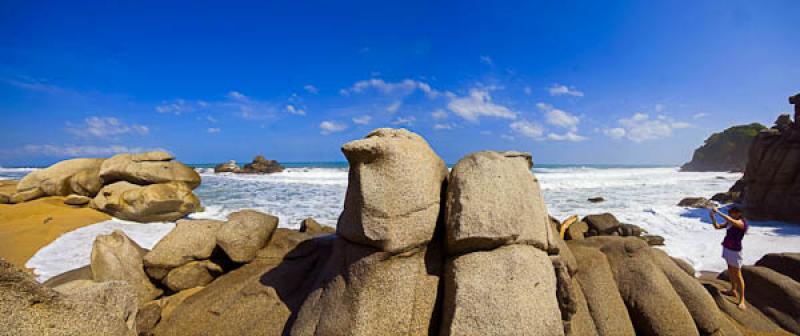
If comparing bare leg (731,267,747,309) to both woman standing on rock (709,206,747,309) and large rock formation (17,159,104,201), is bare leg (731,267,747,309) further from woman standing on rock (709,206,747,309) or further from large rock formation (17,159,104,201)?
large rock formation (17,159,104,201)

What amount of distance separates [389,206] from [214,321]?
306cm

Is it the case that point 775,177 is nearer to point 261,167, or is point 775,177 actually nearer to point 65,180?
point 65,180

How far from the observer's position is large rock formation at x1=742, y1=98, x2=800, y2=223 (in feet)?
45.3

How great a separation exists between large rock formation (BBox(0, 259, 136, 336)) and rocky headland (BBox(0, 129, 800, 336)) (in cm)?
2

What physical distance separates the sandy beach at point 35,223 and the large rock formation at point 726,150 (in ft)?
259

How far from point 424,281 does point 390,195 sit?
1126 mm

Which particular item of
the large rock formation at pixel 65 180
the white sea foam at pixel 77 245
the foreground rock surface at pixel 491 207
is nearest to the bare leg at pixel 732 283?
the foreground rock surface at pixel 491 207

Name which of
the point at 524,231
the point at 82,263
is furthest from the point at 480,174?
the point at 82,263

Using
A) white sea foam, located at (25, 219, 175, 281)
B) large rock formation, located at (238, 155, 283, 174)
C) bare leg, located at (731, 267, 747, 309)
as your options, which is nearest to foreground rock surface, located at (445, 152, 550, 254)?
bare leg, located at (731, 267, 747, 309)

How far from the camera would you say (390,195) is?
3.72m

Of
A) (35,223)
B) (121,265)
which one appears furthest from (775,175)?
(35,223)

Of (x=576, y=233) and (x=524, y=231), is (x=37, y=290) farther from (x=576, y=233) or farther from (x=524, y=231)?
(x=576, y=233)

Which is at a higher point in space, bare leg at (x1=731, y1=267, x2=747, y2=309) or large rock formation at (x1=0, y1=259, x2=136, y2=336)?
large rock formation at (x1=0, y1=259, x2=136, y2=336)

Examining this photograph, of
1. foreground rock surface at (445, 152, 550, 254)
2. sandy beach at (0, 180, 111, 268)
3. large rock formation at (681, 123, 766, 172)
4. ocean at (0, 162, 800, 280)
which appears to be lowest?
ocean at (0, 162, 800, 280)
